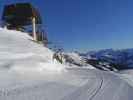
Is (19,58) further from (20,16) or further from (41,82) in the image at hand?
(20,16)

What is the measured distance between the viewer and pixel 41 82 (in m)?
15.6

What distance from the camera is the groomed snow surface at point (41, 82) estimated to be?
36.4 ft

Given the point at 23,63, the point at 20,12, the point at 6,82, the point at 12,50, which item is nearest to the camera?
the point at 6,82

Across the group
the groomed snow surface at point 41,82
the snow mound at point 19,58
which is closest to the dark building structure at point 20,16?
the groomed snow surface at point 41,82

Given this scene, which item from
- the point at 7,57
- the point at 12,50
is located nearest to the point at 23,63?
the point at 7,57

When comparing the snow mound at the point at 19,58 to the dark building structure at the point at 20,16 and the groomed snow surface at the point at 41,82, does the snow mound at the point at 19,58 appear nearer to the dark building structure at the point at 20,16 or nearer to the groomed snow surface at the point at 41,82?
the groomed snow surface at the point at 41,82

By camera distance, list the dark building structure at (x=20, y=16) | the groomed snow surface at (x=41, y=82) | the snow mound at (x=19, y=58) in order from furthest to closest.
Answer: the dark building structure at (x=20, y=16), the snow mound at (x=19, y=58), the groomed snow surface at (x=41, y=82)

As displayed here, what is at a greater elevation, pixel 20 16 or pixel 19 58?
pixel 20 16

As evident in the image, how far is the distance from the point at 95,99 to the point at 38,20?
115 ft

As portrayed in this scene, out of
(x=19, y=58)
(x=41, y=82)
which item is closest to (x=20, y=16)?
(x=19, y=58)

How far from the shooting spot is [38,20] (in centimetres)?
4434

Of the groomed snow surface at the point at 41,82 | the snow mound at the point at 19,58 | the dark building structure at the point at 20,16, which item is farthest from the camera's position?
the dark building structure at the point at 20,16

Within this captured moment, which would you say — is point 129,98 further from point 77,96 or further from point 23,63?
point 23,63

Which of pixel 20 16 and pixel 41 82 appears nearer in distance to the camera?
pixel 41 82
